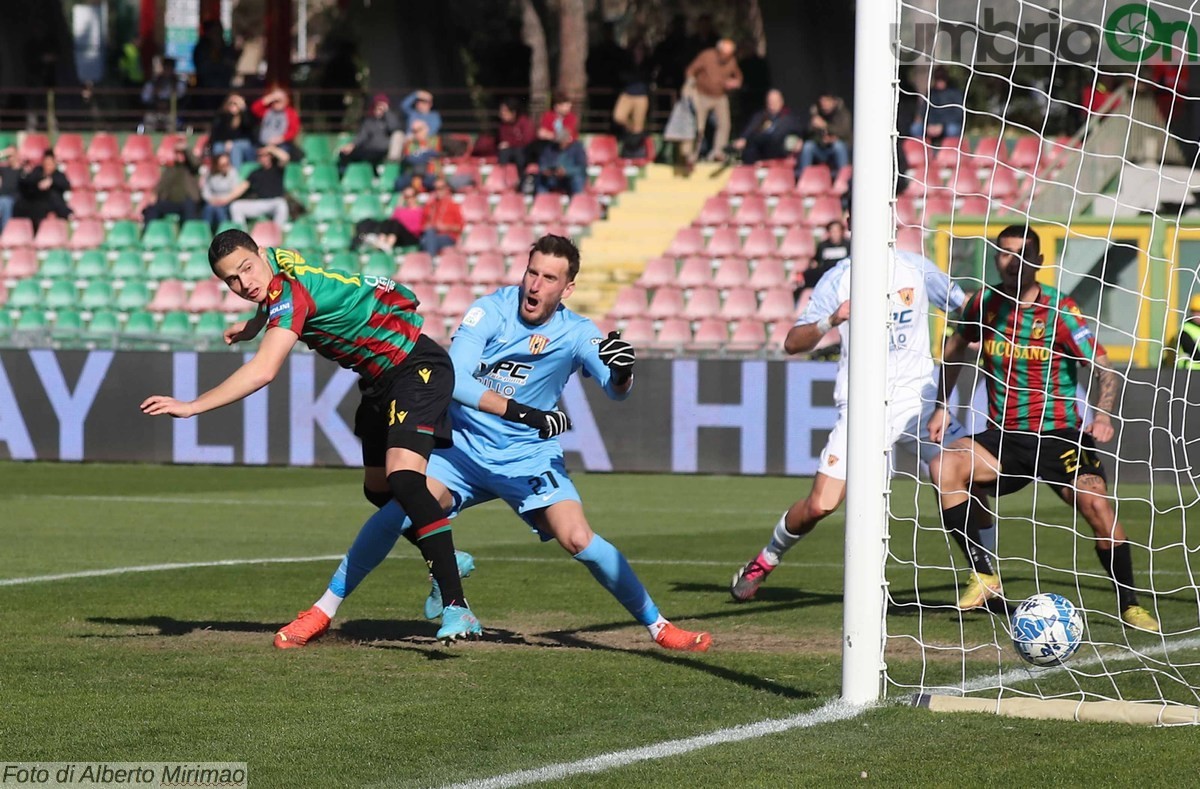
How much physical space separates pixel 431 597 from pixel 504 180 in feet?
54.8

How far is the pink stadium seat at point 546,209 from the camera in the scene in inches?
920

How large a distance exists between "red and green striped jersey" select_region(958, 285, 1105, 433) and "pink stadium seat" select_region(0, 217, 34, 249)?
18.7 meters

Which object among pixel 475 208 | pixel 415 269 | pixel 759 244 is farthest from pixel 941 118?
pixel 415 269

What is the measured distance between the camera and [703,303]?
21094 mm

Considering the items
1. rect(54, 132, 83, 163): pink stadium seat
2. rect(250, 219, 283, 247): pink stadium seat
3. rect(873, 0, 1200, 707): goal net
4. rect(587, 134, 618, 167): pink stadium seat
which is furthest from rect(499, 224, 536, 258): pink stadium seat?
rect(54, 132, 83, 163): pink stadium seat

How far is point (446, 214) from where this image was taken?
2325 cm

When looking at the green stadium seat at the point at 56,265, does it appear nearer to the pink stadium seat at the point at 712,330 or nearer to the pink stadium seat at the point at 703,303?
the pink stadium seat at the point at 703,303

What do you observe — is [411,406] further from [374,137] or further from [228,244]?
[374,137]

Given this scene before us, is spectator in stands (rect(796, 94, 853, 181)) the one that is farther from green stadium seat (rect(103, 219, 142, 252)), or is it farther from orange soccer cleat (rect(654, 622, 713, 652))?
orange soccer cleat (rect(654, 622, 713, 652))

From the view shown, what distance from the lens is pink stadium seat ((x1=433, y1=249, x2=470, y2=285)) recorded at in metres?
22.4

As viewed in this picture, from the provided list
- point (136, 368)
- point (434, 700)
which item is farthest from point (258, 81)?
point (434, 700)

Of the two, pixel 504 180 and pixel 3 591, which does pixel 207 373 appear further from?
pixel 3 591

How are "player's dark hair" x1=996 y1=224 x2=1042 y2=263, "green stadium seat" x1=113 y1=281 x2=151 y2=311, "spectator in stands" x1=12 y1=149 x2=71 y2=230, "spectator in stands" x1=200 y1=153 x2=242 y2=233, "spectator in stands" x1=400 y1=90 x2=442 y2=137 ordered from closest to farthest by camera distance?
"player's dark hair" x1=996 y1=224 x2=1042 y2=263
"green stadium seat" x1=113 y1=281 x2=151 y2=311
"spectator in stands" x1=200 y1=153 x2=242 y2=233
"spectator in stands" x1=400 y1=90 x2=442 y2=137
"spectator in stands" x1=12 y1=149 x2=71 y2=230

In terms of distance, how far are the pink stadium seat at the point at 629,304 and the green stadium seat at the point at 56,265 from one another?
802 centimetres
